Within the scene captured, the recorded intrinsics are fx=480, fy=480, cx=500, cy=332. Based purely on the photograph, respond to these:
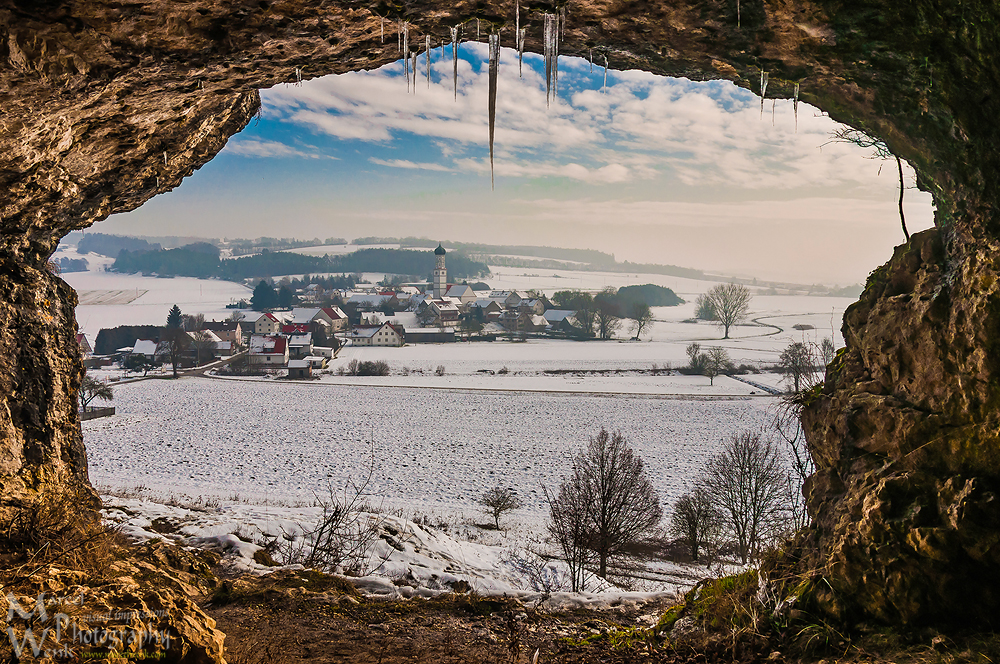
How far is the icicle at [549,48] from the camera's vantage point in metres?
3.85

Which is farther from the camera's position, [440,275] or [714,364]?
[440,275]

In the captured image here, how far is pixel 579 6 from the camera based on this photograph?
370 cm

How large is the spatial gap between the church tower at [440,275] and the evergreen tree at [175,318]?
37395mm

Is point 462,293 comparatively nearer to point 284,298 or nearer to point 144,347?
point 284,298

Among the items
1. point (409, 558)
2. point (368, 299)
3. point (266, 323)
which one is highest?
point (368, 299)

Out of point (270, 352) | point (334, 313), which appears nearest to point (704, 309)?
point (334, 313)

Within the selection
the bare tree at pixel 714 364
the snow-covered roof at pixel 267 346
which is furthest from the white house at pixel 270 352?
the bare tree at pixel 714 364

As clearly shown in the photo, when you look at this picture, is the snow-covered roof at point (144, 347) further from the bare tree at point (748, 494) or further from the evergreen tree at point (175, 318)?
the bare tree at point (748, 494)

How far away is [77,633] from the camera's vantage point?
2564 mm

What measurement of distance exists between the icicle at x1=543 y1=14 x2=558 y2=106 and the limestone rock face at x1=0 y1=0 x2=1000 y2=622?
0.14m

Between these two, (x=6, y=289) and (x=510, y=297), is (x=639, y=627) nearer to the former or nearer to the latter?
(x=6, y=289)

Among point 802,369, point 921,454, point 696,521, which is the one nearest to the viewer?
point 921,454

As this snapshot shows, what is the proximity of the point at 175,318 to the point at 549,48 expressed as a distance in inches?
2320

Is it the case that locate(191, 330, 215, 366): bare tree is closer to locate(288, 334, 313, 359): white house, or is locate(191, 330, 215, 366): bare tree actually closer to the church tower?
locate(288, 334, 313, 359): white house
